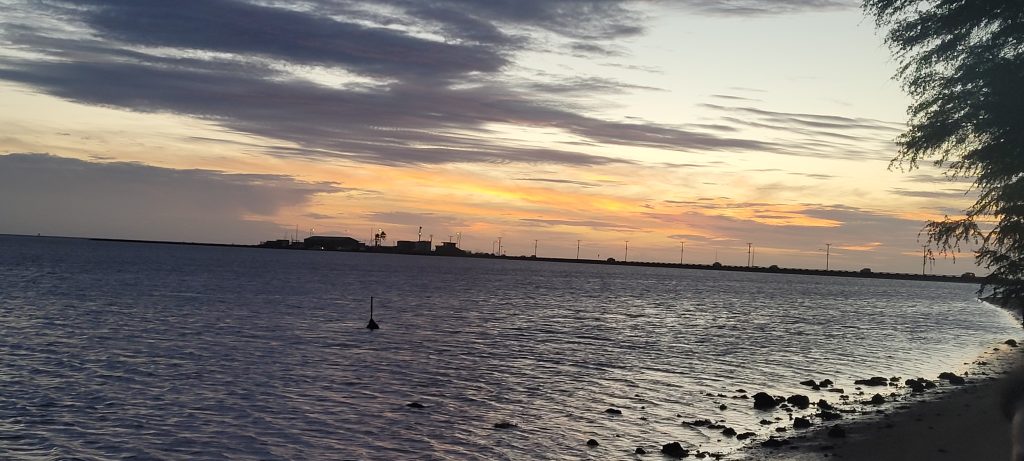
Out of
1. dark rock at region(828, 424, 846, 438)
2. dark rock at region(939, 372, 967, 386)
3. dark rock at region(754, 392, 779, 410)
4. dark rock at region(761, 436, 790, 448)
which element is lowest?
dark rock at region(754, 392, 779, 410)

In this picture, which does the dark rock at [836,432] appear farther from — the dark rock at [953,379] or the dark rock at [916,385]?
the dark rock at [953,379]

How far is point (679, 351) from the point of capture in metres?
62.8

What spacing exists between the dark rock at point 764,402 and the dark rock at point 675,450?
35.3 ft

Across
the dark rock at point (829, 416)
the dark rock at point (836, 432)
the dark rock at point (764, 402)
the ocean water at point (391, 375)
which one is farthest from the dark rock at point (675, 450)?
the dark rock at point (764, 402)

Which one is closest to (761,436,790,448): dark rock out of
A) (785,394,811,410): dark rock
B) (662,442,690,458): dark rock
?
(662,442,690,458): dark rock

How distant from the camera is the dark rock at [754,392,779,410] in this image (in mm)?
36125

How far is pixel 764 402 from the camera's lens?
120 ft

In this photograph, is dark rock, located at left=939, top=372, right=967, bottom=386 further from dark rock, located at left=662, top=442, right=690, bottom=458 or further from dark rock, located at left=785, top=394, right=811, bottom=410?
dark rock, located at left=662, top=442, right=690, bottom=458

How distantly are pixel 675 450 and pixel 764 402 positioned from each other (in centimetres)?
1186

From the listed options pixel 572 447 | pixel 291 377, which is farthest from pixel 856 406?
pixel 291 377

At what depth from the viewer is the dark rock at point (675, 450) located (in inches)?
1030

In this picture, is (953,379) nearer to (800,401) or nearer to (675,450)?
(800,401)

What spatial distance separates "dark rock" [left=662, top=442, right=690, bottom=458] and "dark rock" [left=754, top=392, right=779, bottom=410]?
10775mm

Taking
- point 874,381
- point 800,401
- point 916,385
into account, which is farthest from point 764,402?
point 874,381
